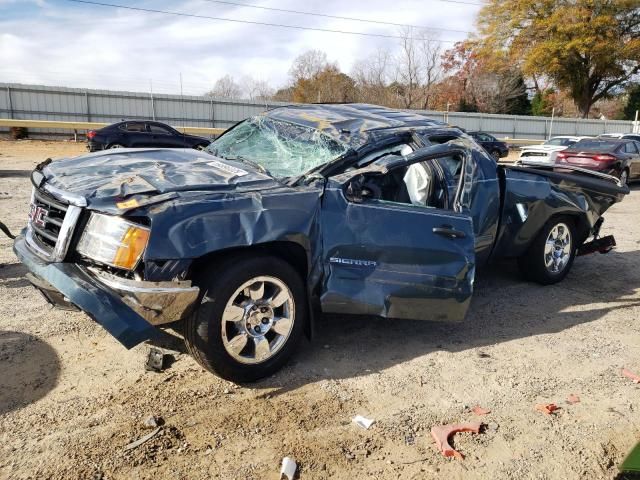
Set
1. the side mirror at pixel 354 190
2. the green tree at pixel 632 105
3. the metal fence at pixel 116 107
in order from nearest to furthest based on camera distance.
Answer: the side mirror at pixel 354 190, the metal fence at pixel 116 107, the green tree at pixel 632 105

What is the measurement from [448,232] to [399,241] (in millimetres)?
435

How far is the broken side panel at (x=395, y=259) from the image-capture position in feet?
11.8

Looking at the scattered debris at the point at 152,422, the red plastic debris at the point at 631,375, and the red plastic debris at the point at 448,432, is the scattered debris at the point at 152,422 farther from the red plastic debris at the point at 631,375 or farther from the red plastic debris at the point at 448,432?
the red plastic debris at the point at 631,375

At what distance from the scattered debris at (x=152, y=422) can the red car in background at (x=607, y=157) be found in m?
14.7

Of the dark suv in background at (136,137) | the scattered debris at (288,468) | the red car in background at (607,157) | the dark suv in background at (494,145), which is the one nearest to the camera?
the scattered debris at (288,468)

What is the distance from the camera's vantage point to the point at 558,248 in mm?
5828

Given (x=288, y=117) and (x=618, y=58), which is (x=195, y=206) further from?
(x=618, y=58)

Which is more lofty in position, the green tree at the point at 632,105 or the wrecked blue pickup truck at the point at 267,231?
the green tree at the point at 632,105

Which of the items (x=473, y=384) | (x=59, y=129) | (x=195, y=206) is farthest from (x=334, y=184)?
(x=59, y=129)

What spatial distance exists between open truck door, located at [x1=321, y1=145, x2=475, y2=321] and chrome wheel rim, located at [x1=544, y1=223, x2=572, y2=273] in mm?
1852

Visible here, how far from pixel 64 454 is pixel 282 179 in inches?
82.3

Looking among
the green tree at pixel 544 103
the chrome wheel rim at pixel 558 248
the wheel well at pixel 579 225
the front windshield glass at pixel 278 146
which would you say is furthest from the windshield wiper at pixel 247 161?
the green tree at pixel 544 103

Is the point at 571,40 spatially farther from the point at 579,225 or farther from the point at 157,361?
the point at 157,361

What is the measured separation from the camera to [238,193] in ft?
10.9
